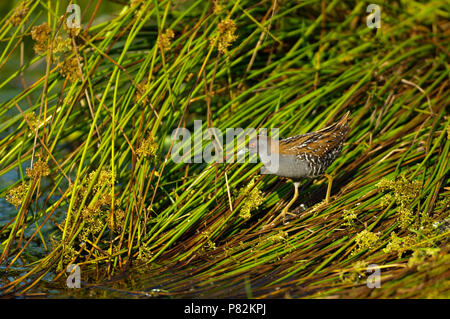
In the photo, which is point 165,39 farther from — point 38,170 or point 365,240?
point 365,240

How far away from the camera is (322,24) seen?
6359 millimetres

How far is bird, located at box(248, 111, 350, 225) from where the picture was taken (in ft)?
15.0

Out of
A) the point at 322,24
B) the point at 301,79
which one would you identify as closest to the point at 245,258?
the point at 301,79

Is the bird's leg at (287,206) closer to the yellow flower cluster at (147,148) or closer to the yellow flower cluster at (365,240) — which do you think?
the yellow flower cluster at (365,240)

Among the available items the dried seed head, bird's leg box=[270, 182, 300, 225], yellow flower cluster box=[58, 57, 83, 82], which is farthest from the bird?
the dried seed head

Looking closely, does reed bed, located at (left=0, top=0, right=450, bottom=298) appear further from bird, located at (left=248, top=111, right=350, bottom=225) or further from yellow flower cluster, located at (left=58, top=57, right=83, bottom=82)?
bird, located at (left=248, top=111, right=350, bottom=225)

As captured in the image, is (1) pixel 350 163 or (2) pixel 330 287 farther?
(1) pixel 350 163

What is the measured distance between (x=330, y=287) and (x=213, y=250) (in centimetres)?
117

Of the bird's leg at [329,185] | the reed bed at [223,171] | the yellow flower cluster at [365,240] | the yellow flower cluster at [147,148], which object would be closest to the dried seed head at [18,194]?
the reed bed at [223,171]

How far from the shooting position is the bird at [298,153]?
4.57m

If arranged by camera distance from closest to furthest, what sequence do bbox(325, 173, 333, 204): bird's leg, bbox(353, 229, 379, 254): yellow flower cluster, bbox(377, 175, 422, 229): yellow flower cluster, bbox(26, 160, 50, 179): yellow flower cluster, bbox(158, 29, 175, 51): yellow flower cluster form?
bbox(353, 229, 379, 254): yellow flower cluster < bbox(26, 160, 50, 179): yellow flower cluster < bbox(377, 175, 422, 229): yellow flower cluster < bbox(158, 29, 175, 51): yellow flower cluster < bbox(325, 173, 333, 204): bird's leg

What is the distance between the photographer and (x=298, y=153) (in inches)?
181

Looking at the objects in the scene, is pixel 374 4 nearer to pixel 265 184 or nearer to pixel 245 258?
pixel 265 184

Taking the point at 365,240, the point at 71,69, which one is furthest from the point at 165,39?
the point at 365,240
